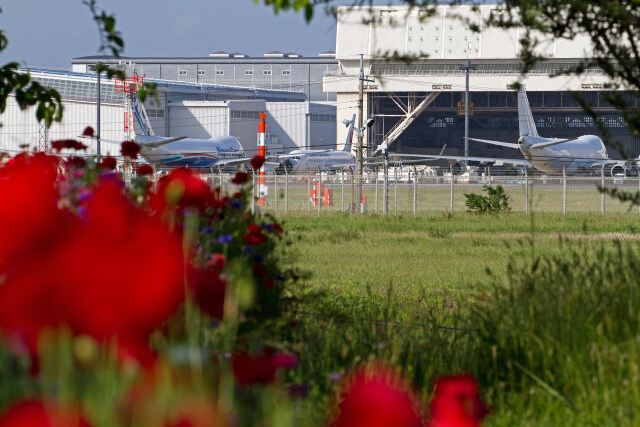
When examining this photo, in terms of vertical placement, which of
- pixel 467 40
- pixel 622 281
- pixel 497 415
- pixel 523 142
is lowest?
pixel 497 415

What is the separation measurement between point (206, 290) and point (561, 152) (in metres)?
61.0

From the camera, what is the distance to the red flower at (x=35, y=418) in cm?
122

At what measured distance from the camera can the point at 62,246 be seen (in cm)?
165

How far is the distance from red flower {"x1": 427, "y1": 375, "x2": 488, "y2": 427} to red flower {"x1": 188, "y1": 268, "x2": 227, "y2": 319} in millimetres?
769

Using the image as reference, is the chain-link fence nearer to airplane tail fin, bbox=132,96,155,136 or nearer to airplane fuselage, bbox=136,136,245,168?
airplane fuselage, bbox=136,136,245,168

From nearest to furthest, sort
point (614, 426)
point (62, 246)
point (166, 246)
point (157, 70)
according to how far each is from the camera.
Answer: point (166, 246) → point (62, 246) → point (614, 426) → point (157, 70)

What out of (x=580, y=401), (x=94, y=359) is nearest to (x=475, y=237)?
(x=580, y=401)

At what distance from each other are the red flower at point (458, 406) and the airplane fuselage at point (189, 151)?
57.9 meters

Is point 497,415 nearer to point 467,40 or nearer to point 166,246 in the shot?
point 166,246

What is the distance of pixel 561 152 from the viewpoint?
61.0 meters

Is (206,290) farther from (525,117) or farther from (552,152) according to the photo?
(525,117)

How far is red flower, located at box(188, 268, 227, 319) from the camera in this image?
2506mm

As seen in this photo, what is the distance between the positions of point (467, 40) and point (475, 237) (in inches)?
2207

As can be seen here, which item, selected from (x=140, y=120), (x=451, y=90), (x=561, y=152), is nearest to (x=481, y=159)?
(x=561, y=152)
